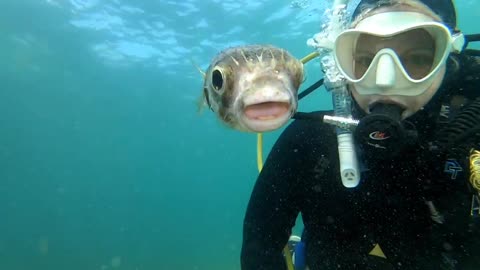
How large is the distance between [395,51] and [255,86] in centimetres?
156

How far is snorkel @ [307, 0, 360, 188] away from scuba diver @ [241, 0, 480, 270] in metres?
0.10

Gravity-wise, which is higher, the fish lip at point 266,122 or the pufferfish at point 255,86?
the pufferfish at point 255,86

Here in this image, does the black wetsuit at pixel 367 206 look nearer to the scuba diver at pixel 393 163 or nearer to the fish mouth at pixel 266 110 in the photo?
the scuba diver at pixel 393 163

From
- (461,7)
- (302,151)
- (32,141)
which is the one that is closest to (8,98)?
(32,141)

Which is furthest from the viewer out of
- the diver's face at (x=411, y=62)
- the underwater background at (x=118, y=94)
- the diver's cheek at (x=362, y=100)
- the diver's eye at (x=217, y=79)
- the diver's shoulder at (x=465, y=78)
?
the underwater background at (x=118, y=94)

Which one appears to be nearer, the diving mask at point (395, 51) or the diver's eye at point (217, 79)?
the diver's eye at point (217, 79)

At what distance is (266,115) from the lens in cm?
178

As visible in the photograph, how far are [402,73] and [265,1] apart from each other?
1743 centimetres

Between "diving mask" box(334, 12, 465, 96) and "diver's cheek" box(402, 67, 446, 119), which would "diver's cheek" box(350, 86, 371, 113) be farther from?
"diver's cheek" box(402, 67, 446, 119)

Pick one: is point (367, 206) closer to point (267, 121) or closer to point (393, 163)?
point (393, 163)

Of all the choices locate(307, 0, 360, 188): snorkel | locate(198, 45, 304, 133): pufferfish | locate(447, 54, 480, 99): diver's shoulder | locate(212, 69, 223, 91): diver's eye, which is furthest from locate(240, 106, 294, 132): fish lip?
locate(447, 54, 480, 99): diver's shoulder

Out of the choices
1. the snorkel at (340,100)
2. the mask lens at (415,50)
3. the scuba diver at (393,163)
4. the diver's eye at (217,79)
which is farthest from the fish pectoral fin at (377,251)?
the diver's eye at (217,79)

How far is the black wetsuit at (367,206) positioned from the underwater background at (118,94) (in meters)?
1.04

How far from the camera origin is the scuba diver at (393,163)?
2.58m
